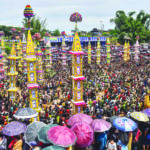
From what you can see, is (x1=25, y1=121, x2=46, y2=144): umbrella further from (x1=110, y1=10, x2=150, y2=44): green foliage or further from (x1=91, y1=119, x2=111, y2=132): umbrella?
(x1=110, y1=10, x2=150, y2=44): green foliage

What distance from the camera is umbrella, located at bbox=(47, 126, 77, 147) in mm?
6348

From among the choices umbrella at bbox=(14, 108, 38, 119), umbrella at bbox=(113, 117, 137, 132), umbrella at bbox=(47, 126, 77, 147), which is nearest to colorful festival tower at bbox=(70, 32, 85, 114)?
umbrella at bbox=(14, 108, 38, 119)

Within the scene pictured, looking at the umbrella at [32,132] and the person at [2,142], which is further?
the umbrella at [32,132]

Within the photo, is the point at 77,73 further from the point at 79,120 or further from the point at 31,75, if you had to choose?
the point at 79,120

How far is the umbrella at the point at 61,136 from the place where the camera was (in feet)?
20.8

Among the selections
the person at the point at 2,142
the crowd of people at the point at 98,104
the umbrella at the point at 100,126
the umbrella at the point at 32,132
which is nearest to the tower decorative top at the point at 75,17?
the crowd of people at the point at 98,104

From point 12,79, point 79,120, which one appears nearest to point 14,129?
point 79,120

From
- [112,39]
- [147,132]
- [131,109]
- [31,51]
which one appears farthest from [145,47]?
[147,132]

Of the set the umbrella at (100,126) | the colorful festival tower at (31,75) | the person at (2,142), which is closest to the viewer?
the person at (2,142)

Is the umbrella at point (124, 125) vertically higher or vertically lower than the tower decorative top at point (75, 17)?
lower

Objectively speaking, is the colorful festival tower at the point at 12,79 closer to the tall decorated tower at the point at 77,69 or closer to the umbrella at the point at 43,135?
the tall decorated tower at the point at 77,69

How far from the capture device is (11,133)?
24.0ft

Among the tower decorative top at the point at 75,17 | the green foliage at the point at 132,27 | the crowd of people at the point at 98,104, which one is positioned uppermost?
the green foliage at the point at 132,27

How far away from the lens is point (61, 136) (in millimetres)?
6520
